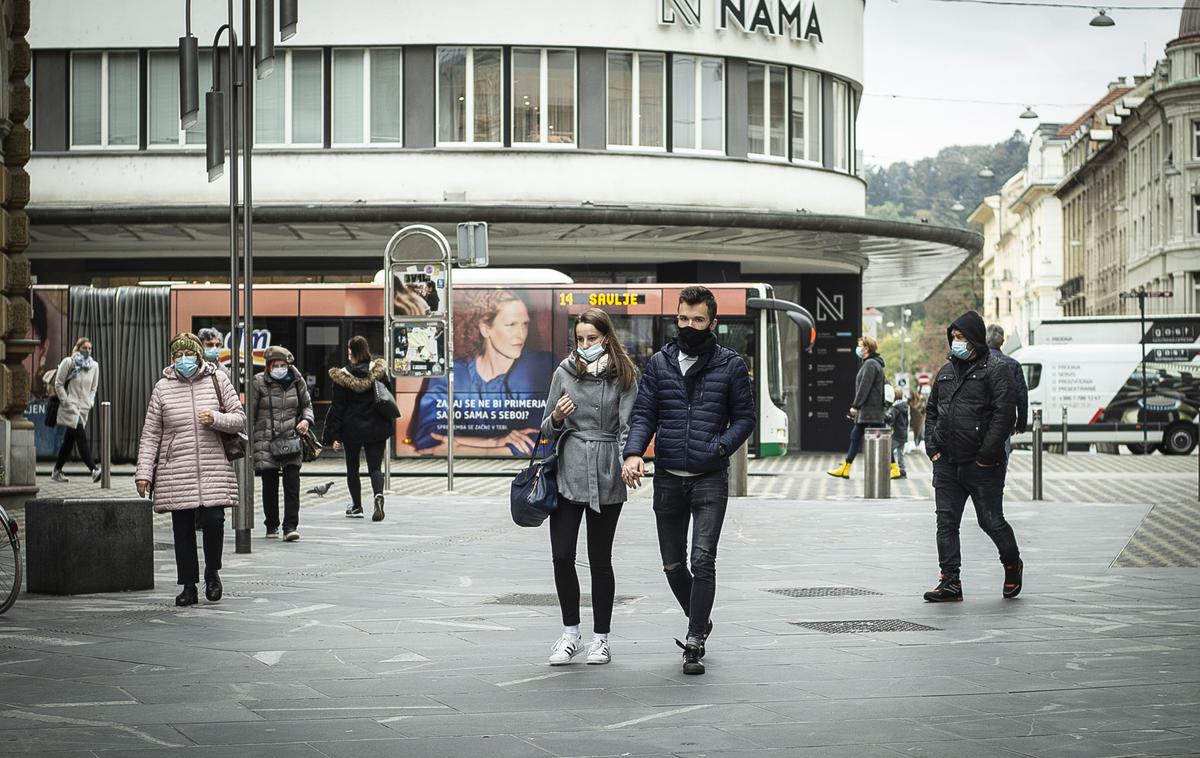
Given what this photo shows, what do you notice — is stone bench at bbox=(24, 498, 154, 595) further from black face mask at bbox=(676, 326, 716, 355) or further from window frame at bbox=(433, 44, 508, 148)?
window frame at bbox=(433, 44, 508, 148)

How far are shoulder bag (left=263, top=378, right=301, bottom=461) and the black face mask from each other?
25.7 ft

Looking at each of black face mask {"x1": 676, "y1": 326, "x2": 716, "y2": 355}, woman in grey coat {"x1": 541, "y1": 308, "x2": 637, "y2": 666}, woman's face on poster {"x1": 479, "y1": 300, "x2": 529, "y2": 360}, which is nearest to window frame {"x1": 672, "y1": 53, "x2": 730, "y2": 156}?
woman's face on poster {"x1": 479, "y1": 300, "x2": 529, "y2": 360}

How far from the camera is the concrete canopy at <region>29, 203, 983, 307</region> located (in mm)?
30000

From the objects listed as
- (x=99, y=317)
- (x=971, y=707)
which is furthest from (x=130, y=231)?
(x=971, y=707)

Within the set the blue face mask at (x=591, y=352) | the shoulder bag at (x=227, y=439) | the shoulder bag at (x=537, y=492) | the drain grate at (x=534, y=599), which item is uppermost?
the blue face mask at (x=591, y=352)

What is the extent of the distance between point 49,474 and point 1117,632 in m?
20.1

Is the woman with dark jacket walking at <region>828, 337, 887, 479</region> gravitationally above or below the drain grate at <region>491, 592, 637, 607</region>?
above

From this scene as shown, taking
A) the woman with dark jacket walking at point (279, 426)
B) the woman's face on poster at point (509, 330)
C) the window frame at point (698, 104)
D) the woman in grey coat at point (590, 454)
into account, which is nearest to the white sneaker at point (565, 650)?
the woman in grey coat at point (590, 454)

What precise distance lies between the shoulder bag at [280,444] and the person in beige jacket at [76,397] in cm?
922

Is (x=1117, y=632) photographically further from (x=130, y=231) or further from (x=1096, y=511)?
(x=130, y=231)

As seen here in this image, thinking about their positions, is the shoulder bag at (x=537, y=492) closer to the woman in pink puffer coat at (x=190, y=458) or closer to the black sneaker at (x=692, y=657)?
the black sneaker at (x=692, y=657)

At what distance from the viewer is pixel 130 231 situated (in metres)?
31.7

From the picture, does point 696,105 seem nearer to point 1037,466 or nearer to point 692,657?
point 1037,466

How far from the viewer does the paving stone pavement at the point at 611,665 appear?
664 centimetres
